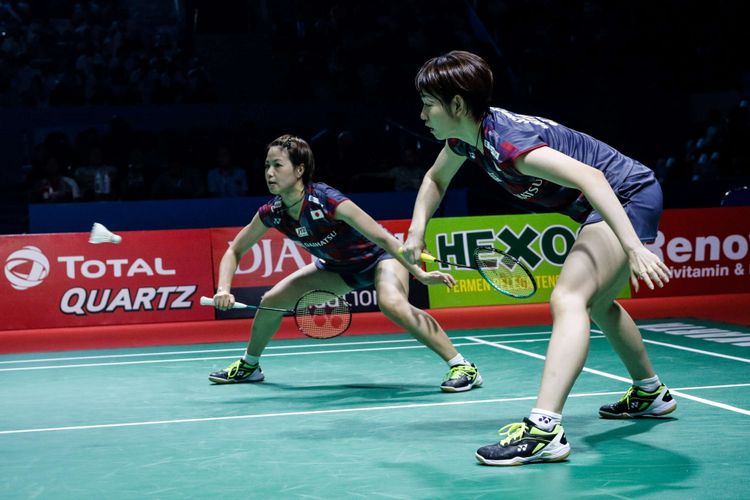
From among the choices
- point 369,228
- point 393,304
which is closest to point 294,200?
point 369,228

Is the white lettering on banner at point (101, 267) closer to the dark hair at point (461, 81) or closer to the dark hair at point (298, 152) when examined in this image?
the dark hair at point (298, 152)

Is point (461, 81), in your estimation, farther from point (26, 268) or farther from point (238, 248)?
point (26, 268)

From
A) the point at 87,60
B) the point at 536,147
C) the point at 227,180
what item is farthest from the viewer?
the point at 87,60

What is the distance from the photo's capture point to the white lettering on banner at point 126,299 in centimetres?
986

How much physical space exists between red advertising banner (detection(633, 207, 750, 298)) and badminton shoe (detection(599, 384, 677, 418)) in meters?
6.39

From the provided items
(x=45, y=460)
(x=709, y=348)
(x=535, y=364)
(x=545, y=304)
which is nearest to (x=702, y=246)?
(x=545, y=304)

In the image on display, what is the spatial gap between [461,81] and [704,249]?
7956 mm

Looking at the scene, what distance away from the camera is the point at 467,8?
16.5 meters

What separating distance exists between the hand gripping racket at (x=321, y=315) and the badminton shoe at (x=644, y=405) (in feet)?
Result: 5.58

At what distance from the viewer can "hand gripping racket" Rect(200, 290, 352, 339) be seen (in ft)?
18.8

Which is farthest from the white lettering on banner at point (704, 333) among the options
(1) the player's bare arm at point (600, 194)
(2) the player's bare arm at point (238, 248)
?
(1) the player's bare arm at point (600, 194)

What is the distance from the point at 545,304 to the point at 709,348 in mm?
3771

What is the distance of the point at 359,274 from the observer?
19.8 feet

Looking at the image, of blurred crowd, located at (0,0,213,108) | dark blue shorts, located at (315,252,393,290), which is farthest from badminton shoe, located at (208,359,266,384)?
blurred crowd, located at (0,0,213,108)
